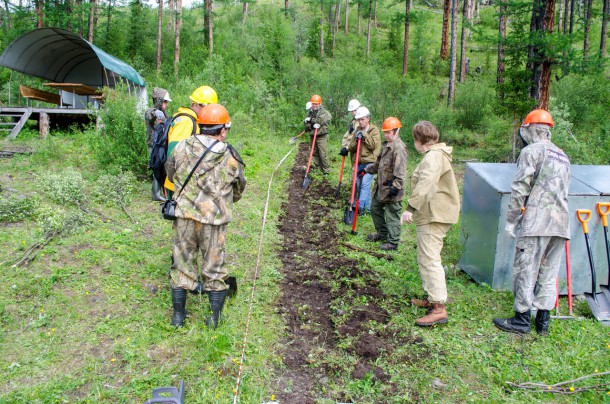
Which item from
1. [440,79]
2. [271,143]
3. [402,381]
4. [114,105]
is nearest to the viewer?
[402,381]

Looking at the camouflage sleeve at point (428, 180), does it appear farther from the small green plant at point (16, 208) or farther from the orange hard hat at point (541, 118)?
the small green plant at point (16, 208)

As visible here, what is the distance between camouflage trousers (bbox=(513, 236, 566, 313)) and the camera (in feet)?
14.9

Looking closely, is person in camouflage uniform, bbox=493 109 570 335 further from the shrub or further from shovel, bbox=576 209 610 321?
the shrub

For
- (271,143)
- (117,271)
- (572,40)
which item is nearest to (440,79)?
(271,143)

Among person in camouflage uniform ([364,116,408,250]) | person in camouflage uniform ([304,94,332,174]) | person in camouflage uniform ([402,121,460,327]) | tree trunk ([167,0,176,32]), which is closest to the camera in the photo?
person in camouflage uniform ([402,121,460,327])

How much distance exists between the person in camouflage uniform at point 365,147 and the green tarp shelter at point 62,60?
27.7ft

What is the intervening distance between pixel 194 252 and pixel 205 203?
52cm

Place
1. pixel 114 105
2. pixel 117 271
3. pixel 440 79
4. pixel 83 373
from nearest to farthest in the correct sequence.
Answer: pixel 83 373, pixel 117 271, pixel 114 105, pixel 440 79

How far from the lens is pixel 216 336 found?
402 cm

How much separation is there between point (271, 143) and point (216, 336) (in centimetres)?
1151

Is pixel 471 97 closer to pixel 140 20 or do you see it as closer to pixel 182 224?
pixel 182 224

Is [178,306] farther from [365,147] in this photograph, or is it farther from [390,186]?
[365,147]

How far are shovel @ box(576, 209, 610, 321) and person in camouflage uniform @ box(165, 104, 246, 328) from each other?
12.7ft

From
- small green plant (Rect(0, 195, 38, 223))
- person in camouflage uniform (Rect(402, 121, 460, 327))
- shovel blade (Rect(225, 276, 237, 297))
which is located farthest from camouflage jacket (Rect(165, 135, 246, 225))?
small green plant (Rect(0, 195, 38, 223))
